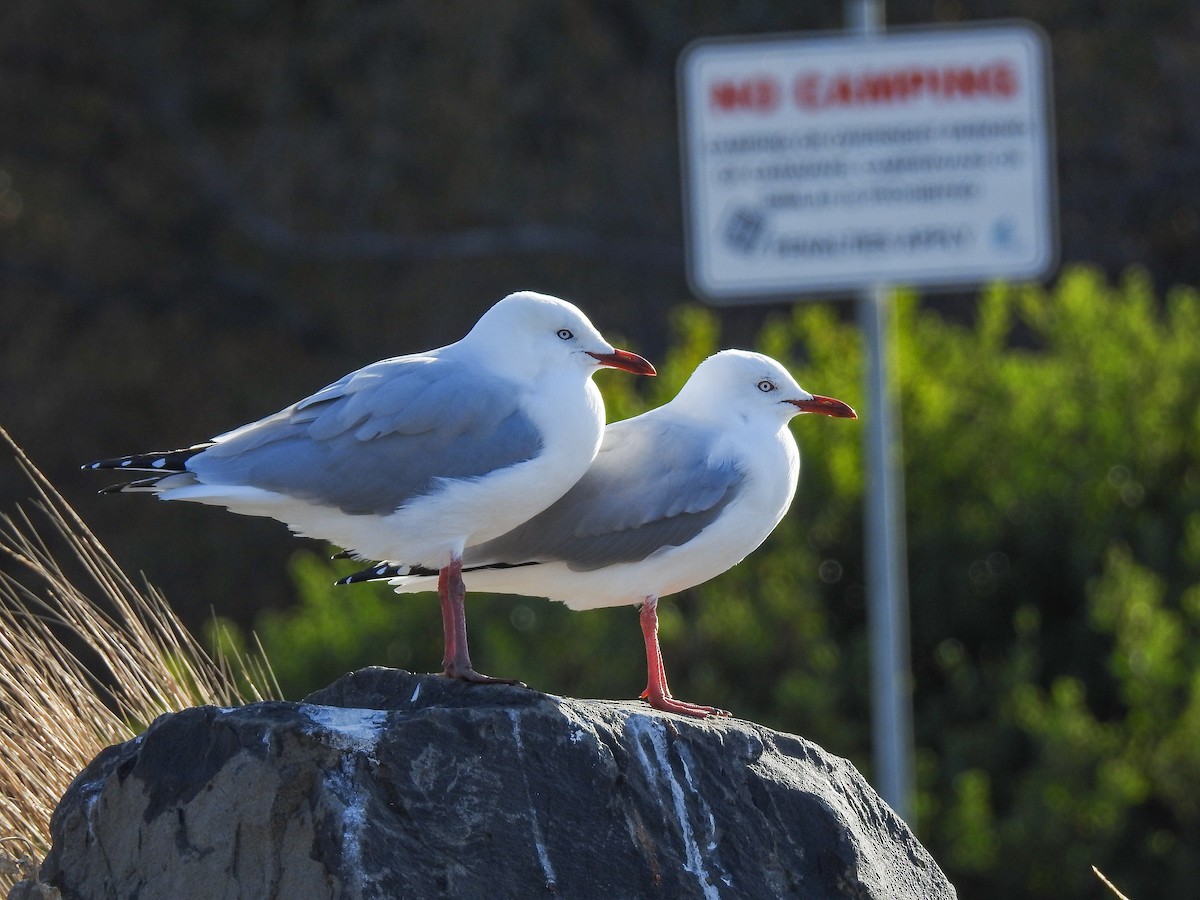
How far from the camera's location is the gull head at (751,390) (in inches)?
145

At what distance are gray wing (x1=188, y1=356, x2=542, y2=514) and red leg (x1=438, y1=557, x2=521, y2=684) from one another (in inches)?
6.6

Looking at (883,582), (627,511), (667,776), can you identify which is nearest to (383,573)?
(627,511)

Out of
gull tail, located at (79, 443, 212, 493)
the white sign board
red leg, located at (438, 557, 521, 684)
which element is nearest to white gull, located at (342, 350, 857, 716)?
red leg, located at (438, 557, 521, 684)

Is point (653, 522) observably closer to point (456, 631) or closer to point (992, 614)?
point (456, 631)

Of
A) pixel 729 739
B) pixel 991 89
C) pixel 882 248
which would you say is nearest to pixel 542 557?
pixel 729 739

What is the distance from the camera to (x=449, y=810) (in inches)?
115

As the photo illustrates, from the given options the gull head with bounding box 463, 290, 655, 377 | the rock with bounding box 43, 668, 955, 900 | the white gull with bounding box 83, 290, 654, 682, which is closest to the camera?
the rock with bounding box 43, 668, 955, 900

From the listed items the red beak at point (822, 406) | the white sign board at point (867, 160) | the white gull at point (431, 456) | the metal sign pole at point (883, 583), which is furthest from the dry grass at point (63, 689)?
the white sign board at point (867, 160)

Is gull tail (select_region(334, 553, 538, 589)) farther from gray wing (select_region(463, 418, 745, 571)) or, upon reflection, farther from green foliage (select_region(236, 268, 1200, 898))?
green foliage (select_region(236, 268, 1200, 898))

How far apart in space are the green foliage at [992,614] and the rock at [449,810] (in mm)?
2736

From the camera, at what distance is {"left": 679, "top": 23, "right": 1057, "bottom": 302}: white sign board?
588cm

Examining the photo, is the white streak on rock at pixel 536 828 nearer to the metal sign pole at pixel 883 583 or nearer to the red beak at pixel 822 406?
the red beak at pixel 822 406

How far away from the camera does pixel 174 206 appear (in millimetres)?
12141

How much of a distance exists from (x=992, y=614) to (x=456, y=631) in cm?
387
